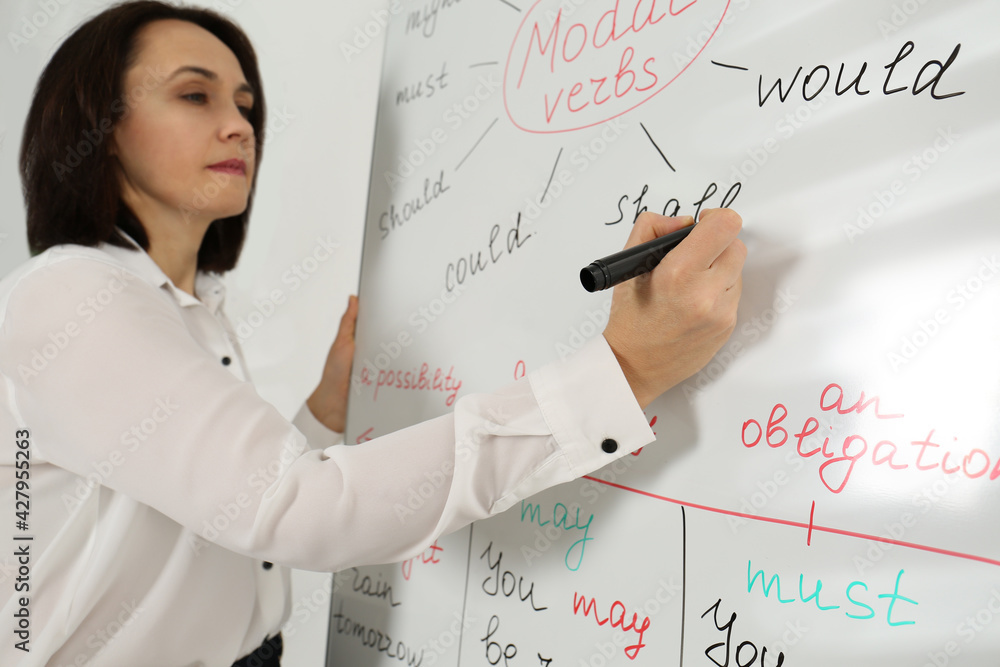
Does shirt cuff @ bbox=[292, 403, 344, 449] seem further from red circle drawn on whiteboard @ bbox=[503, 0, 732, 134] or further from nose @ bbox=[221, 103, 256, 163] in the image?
red circle drawn on whiteboard @ bbox=[503, 0, 732, 134]

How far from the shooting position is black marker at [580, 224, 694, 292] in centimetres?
46

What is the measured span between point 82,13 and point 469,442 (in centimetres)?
131

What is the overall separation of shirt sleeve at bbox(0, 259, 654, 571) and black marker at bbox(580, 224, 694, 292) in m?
0.08

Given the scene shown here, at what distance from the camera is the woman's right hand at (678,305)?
0.48 metres

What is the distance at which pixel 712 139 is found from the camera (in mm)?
560

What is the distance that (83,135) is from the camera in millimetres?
854

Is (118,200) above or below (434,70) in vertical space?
below

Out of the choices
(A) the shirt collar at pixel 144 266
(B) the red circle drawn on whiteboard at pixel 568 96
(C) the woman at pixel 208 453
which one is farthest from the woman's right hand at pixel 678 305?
(A) the shirt collar at pixel 144 266

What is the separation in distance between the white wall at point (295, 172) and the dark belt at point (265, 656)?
0.11m

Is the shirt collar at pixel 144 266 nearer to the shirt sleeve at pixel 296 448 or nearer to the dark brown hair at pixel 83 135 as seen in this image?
the dark brown hair at pixel 83 135

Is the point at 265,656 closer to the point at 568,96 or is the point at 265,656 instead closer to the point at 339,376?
the point at 339,376

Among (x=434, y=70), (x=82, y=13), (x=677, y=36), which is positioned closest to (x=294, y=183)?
(x=434, y=70)

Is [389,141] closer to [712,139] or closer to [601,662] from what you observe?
[712,139]

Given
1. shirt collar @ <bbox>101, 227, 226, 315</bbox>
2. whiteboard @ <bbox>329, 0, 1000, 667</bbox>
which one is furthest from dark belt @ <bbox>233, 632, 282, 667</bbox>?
shirt collar @ <bbox>101, 227, 226, 315</bbox>
